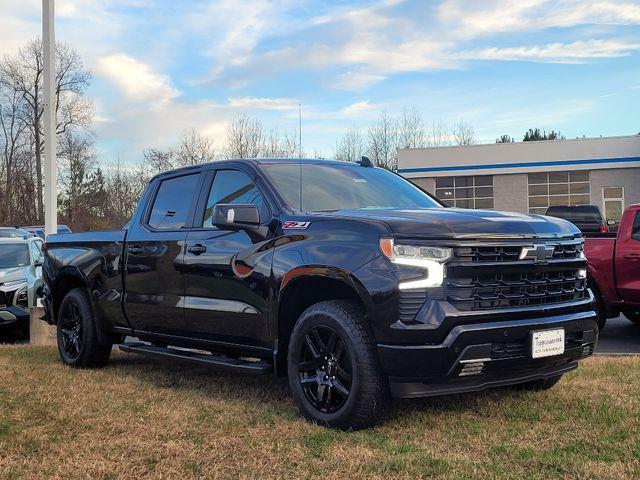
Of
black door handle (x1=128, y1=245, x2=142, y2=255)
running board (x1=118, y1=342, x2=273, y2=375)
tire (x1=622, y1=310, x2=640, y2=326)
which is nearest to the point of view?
running board (x1=118, y1=342, x2=273, y2=375)

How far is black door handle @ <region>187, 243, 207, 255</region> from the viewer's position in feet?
17.4

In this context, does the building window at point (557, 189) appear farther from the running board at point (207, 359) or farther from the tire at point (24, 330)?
the running board at point (207, 359)

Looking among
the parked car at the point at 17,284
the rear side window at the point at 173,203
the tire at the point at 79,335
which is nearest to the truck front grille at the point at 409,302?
the rear side window at the point at 173,203

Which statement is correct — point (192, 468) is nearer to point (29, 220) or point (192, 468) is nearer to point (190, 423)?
point (190, 423)

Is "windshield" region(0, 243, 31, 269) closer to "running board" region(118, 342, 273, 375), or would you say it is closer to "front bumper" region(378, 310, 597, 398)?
"running board" region(118, 342, 273, 375)

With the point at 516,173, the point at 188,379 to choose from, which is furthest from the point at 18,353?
the point at 516,173

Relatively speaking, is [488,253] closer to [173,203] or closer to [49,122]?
[173,203]

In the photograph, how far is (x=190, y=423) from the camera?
4.57 m

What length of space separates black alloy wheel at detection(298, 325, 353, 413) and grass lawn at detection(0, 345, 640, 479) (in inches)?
8.0

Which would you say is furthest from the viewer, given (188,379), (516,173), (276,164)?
(516,173)

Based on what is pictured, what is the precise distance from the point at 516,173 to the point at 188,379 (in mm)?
34186

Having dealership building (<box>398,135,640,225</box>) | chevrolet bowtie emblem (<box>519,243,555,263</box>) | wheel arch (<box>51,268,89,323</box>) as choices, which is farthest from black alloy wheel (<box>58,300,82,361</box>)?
dealership building (<box>398,135,640,225</box>)

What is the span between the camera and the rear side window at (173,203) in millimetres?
5832

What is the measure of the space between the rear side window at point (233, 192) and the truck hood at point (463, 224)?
0.77 meters
